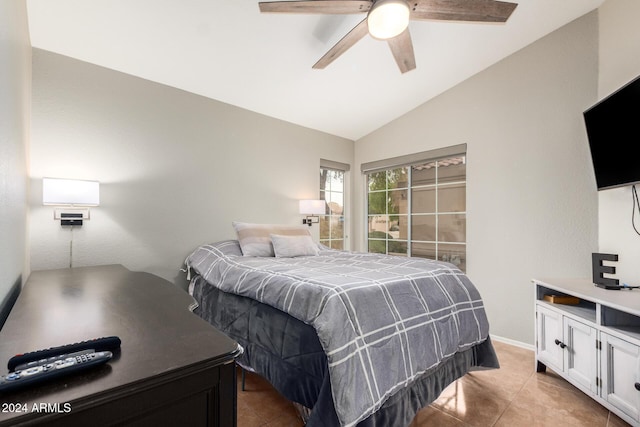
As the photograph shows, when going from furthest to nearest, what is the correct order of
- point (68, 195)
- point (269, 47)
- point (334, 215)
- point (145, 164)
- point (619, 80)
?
point (334, 215), point (145, 164), point (269, 47), point (619, 80), point (68, 195)

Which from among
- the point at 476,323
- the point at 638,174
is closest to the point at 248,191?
the point at 476,323

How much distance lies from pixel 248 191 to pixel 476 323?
2.54 metres

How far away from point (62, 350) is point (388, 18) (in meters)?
2.01

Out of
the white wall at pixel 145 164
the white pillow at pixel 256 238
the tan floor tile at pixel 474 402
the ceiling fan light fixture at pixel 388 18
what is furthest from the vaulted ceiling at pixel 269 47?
the tan floor tile at pixel 474 402

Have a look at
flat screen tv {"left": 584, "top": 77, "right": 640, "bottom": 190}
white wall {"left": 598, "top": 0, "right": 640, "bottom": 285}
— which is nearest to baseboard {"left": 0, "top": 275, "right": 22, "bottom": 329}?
flat screen tv {"left": 584, "top": 77, "right": 640, "bottom": 190}

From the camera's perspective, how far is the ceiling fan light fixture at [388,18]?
1.62 m

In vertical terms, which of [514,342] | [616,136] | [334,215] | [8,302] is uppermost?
[616,136]

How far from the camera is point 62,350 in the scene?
2.12 ft

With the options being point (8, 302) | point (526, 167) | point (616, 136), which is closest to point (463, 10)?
point (616, 136)

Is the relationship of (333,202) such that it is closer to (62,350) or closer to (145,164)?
(145,164)

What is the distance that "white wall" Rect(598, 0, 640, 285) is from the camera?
210cm

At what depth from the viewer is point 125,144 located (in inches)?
99.1

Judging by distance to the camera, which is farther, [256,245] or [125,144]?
[256,245]

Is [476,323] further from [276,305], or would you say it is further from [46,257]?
[46,257]
